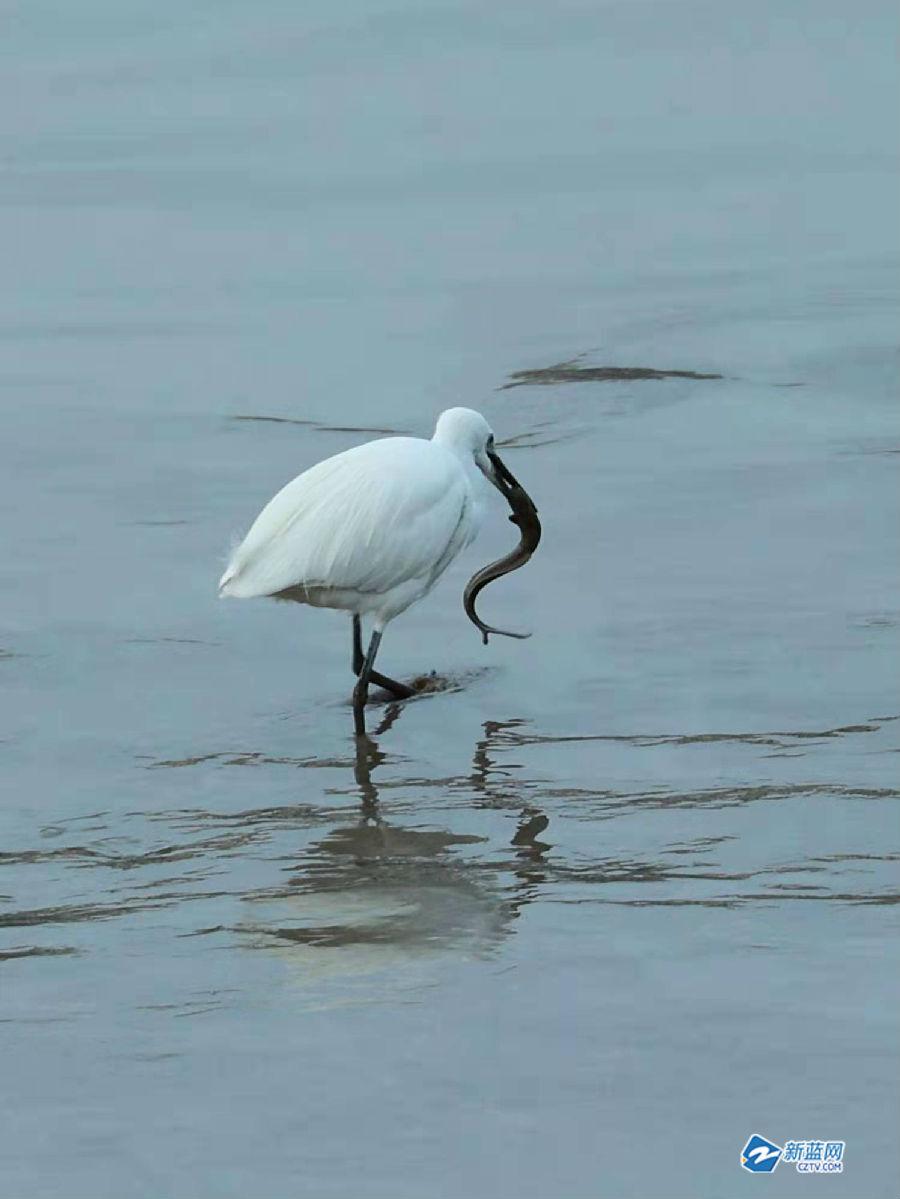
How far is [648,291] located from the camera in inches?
550

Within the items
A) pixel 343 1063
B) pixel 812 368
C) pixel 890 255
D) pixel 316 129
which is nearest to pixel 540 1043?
pixel 343 1063

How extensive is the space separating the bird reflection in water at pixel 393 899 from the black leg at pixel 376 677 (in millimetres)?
966

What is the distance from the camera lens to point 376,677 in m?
8.38

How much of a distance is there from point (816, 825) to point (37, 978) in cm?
210

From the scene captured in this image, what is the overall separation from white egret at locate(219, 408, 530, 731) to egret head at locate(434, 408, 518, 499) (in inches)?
7.9

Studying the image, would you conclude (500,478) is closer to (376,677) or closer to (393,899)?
(376,677)

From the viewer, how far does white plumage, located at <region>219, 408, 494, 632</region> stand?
27.5 ft

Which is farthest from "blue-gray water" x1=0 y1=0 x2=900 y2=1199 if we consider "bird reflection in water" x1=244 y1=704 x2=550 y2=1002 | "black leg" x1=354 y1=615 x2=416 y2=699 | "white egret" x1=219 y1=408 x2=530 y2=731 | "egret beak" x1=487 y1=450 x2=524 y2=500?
"egret beak" x1=487 y1=450 x2=524 y2=500

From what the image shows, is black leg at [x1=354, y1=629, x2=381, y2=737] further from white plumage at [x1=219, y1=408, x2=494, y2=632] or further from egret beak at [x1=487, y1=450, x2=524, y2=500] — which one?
egret beak at [x1=487, y1=450, x2=524, y2=500]

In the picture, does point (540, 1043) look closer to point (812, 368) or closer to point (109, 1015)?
point (109, 1015)

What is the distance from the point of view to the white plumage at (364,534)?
27.5 ft

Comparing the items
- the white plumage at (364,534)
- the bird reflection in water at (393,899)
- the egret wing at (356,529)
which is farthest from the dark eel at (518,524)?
the bird reflection in water at (393,899)

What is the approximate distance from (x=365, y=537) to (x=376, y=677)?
443 millimetres

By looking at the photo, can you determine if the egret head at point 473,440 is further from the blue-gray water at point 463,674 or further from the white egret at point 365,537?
the blue-gray water at point 463,674
